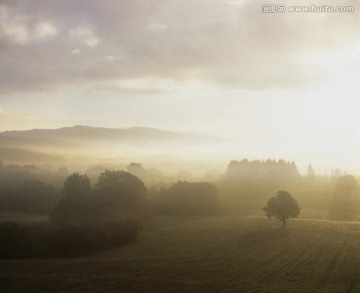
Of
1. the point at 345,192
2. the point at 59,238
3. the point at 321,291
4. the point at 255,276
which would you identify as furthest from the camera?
the point at 345,192

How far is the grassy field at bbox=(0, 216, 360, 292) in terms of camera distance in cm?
4044

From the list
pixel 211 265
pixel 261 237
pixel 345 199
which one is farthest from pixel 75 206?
pixel 345 199

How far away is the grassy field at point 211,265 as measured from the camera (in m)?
40.4

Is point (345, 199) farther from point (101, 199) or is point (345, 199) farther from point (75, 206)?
point (75, 206)

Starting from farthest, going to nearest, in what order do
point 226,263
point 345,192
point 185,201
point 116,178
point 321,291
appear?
point 345,192
point 185,201
point 116,178
point 226,263
point 321,291

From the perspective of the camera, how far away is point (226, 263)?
54.5 m

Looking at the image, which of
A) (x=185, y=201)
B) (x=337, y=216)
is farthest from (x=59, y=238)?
(x=337, y=216)

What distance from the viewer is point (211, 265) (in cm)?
5309

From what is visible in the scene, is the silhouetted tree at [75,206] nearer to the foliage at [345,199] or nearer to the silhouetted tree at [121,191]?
the silhouetted tree at [121,191]

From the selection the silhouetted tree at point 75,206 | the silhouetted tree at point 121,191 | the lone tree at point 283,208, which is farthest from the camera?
the silhouetted tree at point 121,191

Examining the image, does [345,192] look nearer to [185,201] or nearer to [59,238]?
[185,201]

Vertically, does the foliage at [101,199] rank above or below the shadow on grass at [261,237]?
above

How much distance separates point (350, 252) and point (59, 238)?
165 ft

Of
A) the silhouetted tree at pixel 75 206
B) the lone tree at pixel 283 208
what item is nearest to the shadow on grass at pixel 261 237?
the lone tree at pixel 283 208
